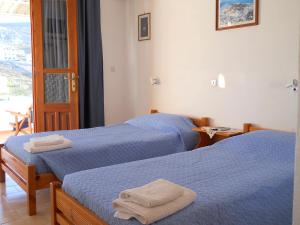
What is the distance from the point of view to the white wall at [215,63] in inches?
126

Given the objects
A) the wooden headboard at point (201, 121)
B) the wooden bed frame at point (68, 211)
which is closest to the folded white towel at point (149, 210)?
the wooden bed frame at point (68, 211)

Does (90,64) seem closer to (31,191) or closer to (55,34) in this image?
(55,34)

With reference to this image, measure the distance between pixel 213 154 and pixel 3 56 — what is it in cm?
564

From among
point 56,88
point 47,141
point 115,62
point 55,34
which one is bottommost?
point 47,141

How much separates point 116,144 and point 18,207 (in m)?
1.01

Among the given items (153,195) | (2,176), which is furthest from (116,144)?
(153,195)

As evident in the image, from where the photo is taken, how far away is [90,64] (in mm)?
4918

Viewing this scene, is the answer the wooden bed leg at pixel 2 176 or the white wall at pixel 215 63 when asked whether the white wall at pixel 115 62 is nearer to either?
the white wall at pixel 215 63

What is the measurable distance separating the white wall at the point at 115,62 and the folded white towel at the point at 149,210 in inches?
141

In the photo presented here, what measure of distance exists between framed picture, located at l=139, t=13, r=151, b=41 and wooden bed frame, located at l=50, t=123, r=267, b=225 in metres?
2.97

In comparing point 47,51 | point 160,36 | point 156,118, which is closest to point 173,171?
point 156,118

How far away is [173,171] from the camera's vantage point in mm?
2404

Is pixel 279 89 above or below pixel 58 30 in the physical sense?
below

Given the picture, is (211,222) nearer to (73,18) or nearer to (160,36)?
(160,36)
